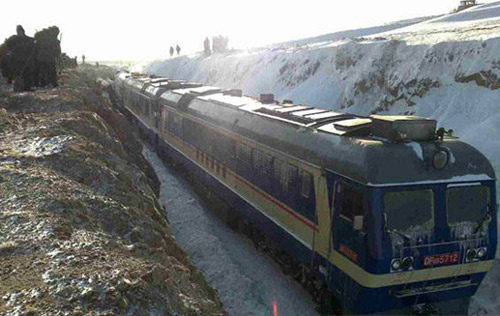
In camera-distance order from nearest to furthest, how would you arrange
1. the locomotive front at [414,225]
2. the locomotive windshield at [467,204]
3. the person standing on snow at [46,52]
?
the locomotive front at [414,225] → the locomotive windshield at [467,204] → the person standing on snow at [46,52]

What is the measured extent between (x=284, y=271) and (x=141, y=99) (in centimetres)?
1847

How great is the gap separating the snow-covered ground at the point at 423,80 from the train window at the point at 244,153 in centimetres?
625

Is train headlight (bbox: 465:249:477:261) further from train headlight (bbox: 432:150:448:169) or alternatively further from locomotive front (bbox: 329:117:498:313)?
train headlight (bbox: 432:150:448:169)

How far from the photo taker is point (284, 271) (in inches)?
420

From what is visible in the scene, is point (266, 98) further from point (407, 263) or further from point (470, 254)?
point (470, 254)

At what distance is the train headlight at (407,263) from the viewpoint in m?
7.46

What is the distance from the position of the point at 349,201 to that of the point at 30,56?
63.1 feet

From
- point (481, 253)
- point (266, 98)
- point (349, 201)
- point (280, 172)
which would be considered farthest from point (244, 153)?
point (481, 253)

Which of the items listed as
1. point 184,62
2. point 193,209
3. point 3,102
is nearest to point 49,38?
point 3,102

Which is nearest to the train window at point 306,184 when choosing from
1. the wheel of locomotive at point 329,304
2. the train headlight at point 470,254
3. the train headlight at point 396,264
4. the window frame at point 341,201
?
→ the window frame at point 341,201

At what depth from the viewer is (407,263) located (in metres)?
7.48

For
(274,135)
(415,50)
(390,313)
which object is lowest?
(390,313)

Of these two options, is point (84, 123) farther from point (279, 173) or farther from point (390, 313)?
point (390, 313)

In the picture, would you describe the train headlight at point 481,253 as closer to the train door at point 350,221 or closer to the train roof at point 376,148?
the train roof at point 376,148
